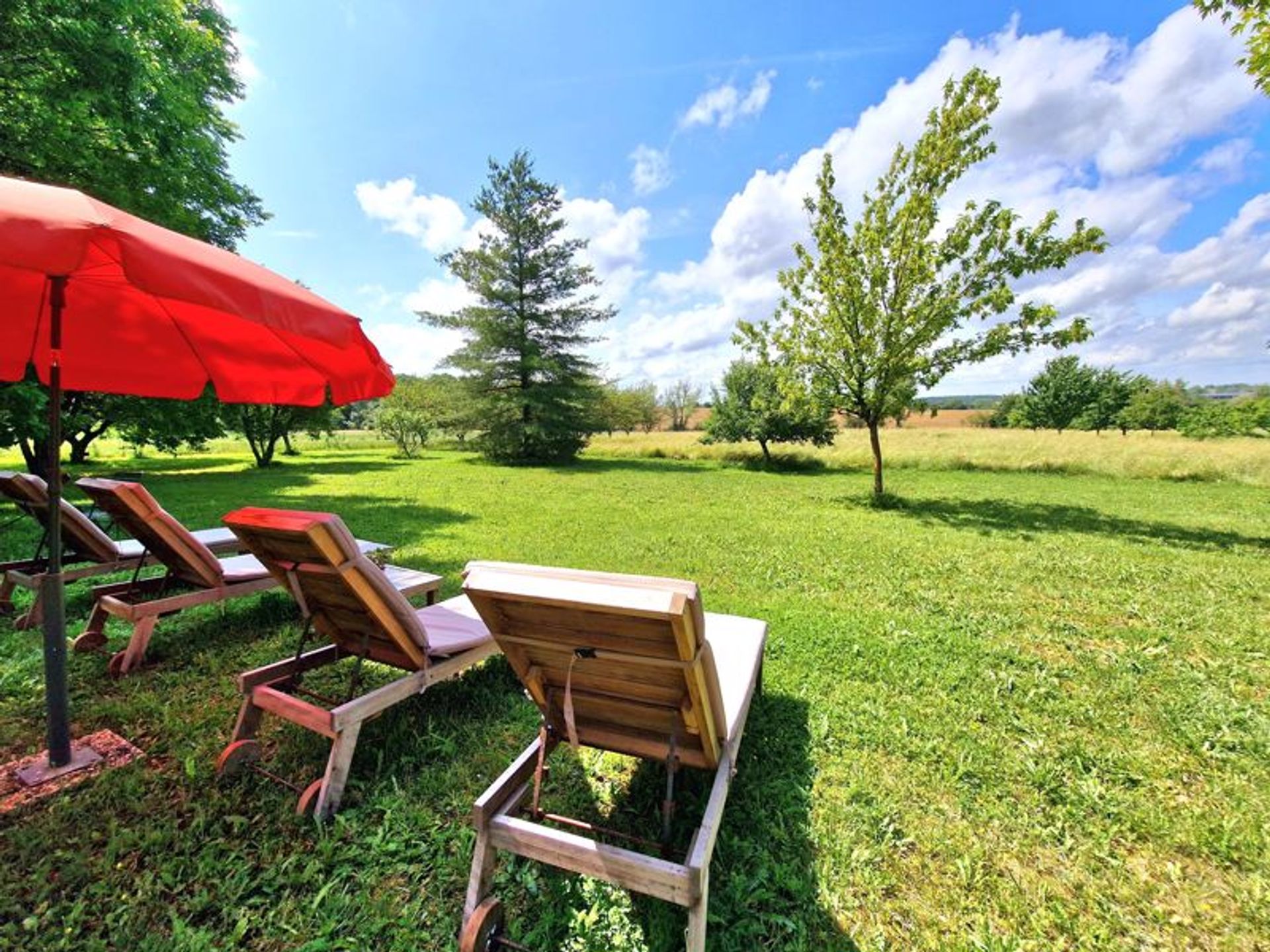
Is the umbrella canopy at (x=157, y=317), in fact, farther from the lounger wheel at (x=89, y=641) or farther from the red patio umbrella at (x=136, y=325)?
the lounger wheel at (x=89, y=641)

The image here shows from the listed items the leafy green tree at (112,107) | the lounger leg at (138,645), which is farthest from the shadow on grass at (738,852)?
the leafy green tree at (112,107)

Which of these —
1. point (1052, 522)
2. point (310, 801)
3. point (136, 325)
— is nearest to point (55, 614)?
point (310, 801)

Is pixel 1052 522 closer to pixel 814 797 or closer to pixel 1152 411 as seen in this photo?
pixel 814 797

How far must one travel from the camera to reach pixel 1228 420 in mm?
35938

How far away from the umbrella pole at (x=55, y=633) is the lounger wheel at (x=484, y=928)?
7.61 feet

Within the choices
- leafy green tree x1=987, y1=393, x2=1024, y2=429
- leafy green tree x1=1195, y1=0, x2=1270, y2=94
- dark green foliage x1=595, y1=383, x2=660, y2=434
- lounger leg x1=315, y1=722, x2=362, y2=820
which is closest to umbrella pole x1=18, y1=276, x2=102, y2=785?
lounger leg x1=315, y1=722, x2=362, y2=820

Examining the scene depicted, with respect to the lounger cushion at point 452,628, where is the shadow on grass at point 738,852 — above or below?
below

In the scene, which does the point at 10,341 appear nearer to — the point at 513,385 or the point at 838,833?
the point at 838,833

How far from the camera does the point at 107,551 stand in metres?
4.59

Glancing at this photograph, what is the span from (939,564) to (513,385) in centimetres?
2215

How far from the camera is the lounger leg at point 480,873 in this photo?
1.77 metres

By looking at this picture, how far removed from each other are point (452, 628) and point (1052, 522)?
11484 mm

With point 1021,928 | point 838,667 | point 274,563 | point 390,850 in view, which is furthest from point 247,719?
point 838,667

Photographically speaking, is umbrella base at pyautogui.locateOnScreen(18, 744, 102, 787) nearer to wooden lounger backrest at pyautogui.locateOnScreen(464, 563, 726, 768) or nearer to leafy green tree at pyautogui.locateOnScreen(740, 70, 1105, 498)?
wooden lounger backrest at pyautogui.locateOnScreen(464, 563, 726, 768)
